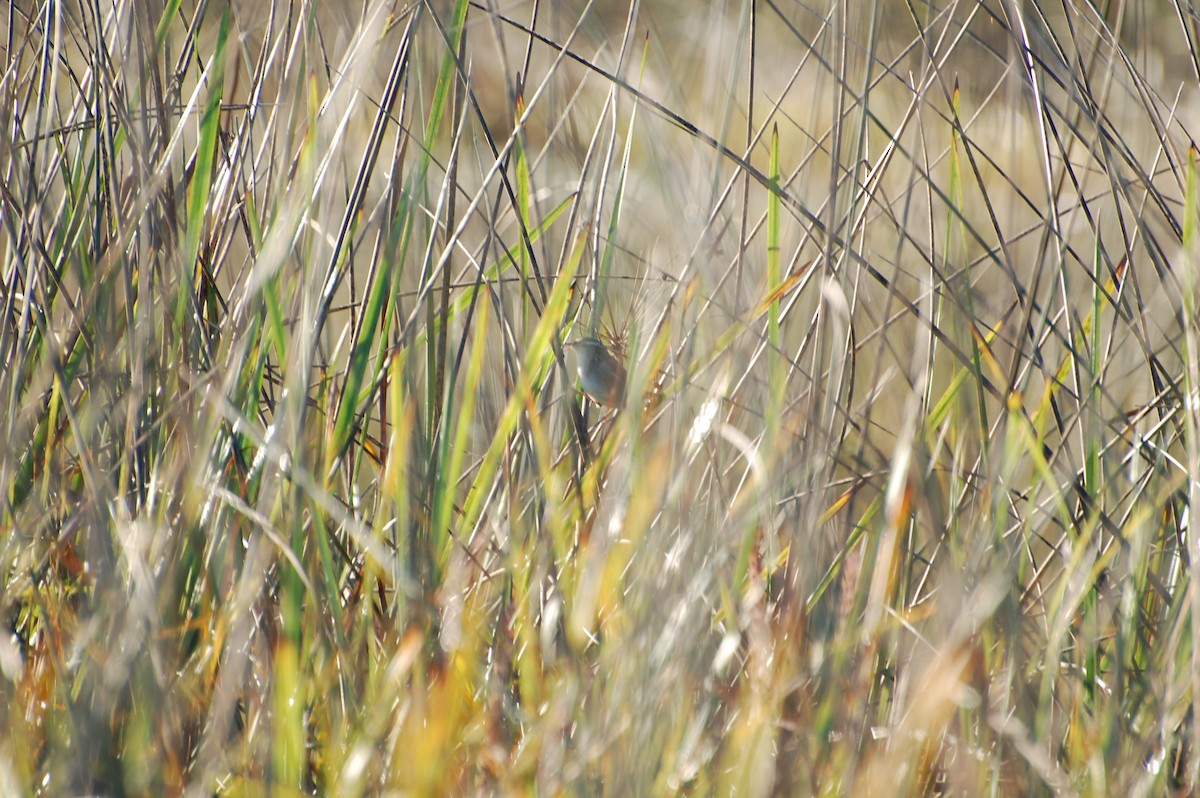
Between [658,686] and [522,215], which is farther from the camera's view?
[522,215]

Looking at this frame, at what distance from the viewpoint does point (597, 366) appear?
124 cm

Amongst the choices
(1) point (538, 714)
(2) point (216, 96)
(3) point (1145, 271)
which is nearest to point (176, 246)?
(2) point (216, 96)

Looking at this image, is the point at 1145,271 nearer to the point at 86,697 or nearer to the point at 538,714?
the point at 538,714

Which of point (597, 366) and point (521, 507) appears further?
point (597, 366)

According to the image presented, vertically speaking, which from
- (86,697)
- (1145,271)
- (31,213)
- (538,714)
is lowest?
(86,697)

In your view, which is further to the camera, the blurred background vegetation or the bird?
the bird

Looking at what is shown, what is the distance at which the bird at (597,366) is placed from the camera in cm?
119

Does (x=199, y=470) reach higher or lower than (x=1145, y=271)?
lower

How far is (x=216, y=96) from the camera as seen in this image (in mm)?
925

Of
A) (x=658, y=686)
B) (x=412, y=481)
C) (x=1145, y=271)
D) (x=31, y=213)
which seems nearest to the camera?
(x=658, y=686)

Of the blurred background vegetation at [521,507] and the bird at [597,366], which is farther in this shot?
the bird at [597,366]

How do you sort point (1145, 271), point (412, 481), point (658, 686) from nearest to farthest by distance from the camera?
1. point (658, 686)
2. point (412, 481)
3. point (1145, 271)

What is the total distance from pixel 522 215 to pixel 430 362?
0.17m

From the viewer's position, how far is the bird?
119 cm
